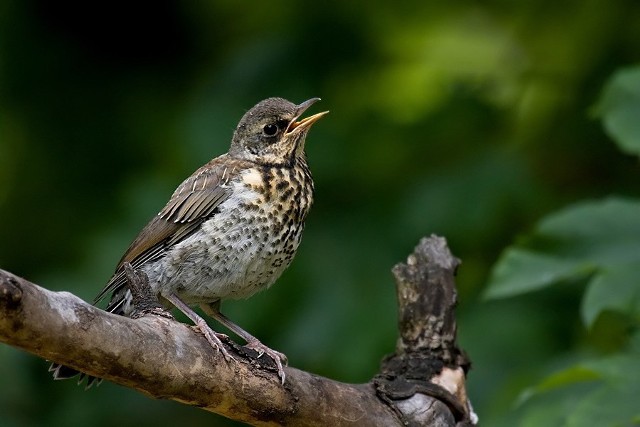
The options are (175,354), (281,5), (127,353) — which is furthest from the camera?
(281,5)

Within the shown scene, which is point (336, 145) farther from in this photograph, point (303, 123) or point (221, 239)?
point (221, 239)

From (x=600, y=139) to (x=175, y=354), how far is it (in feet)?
11.3

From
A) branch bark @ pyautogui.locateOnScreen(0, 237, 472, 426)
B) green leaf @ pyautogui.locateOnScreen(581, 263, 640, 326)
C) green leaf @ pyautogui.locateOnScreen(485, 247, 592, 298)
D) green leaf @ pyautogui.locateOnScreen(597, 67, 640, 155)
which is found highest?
green leaf @ pyautogui.locateOnScreen(597, 67, 640, 155)

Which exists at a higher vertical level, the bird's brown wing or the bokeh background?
the bokeh background

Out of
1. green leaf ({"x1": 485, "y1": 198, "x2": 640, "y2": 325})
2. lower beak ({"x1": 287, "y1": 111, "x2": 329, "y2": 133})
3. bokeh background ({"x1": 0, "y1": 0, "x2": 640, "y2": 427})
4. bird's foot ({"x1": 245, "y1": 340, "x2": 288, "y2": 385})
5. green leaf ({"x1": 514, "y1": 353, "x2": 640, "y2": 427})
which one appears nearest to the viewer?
green leaf ({"x1": 514, "y1": 353, "x2": 640, "y2": 427})

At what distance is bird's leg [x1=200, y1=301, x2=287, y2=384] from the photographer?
13.1 feet

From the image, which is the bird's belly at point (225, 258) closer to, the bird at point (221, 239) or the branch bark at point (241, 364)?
the bird at point (221, 239)

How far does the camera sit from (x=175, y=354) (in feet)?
11.5

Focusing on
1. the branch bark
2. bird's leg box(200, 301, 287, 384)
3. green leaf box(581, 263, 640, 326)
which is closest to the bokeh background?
bird's leg box(200, 301, 287, 384)

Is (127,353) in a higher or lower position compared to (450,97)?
lower

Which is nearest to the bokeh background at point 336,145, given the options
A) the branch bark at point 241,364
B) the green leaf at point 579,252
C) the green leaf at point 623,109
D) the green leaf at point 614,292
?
the branch bark at point 241,364

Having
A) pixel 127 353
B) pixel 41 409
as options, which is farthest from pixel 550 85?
pixel 127 353

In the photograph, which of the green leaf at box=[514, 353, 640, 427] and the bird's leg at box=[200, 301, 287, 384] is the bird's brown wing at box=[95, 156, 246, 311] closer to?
the bird's leg at box=[200, 301, 287, 384]

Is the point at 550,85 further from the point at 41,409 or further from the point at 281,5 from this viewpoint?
the point at 41,409
